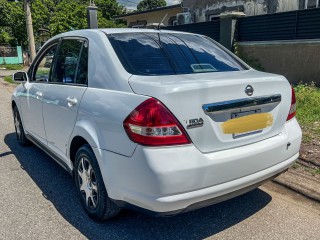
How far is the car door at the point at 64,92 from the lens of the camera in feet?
10.4

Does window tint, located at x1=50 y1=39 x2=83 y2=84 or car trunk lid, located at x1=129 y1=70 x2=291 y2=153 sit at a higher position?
window tint, located at x1=50 y1=39 x2=83 y2=84

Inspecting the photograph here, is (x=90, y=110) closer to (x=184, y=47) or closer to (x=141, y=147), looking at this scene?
(x=141, y=147)

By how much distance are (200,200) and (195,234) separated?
559 millimetres

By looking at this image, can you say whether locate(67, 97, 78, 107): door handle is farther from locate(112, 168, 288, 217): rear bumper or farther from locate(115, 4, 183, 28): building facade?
locate(115, 4, 183, 28): building facade

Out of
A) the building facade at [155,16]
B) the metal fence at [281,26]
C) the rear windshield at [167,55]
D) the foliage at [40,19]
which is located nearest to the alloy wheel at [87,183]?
the rear windshield at [167,55]

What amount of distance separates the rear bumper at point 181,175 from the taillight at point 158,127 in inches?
2.1

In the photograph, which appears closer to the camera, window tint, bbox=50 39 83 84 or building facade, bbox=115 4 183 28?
window tint, bbox=50 39 83 84

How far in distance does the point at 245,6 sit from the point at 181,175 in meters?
11.5

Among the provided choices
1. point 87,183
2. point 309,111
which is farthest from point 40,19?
point 87,183

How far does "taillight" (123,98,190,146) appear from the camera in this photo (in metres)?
2.30

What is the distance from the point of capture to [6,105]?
369 inches

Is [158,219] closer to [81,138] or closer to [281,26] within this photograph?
[81,138]

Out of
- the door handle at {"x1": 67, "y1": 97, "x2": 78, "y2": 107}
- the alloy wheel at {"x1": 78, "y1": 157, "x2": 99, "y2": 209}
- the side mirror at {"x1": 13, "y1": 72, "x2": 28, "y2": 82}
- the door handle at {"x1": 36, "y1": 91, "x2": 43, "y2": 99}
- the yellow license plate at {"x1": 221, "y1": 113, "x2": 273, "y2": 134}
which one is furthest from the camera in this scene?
the side mirror at {"x1": 13, "y1": 72, "x2": 28, "y2": 82}

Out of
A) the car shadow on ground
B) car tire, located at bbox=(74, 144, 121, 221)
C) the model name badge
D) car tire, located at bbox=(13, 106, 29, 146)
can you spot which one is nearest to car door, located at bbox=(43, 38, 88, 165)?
car tire, located at bbox=(74, 144, 121, 221)
